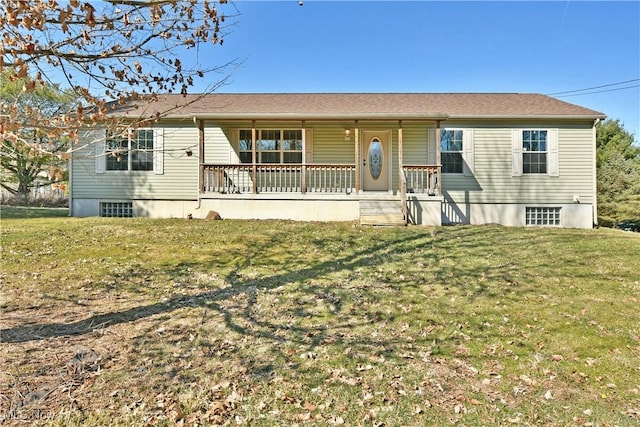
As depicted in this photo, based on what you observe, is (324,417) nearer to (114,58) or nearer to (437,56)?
(114,58)

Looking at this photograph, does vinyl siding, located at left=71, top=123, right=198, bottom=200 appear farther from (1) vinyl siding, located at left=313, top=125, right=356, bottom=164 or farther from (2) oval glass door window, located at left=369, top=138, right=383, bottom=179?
(2) oval glass door window, located at left=369, top=138, right=383, bottom=179

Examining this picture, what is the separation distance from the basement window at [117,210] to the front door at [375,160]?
8.16 meters

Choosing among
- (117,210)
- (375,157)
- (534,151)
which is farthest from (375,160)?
(117,210)

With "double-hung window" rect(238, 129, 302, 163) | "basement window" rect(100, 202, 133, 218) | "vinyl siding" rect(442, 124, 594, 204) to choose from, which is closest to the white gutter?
"double-hung window" rect(238, 129, 302, 163)

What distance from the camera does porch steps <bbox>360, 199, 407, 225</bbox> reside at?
34.1 ft

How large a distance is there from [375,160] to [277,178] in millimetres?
3534

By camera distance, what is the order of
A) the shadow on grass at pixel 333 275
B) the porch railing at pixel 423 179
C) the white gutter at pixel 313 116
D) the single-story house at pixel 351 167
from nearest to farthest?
1. the shadow on grass at pixel 333 275
2. the white gutter at pixel 313 116
3. the porch railing at pixel 423 179
4. the single-story house at pixel 351 167

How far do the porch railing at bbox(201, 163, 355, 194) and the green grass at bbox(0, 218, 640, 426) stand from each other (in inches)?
176

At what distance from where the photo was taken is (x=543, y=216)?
40.7ft

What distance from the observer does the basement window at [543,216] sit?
12.4 m

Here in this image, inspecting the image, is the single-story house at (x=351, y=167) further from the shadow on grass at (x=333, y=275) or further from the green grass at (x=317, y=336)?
the green grass at (x=317, y=336)

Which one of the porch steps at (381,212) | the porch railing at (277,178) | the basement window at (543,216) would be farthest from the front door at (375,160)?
the basement window at (543,216)

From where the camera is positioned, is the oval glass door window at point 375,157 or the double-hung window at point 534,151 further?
the oval glass door window at point 375,157

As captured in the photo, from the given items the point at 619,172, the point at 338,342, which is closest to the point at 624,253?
the point at 338,342
